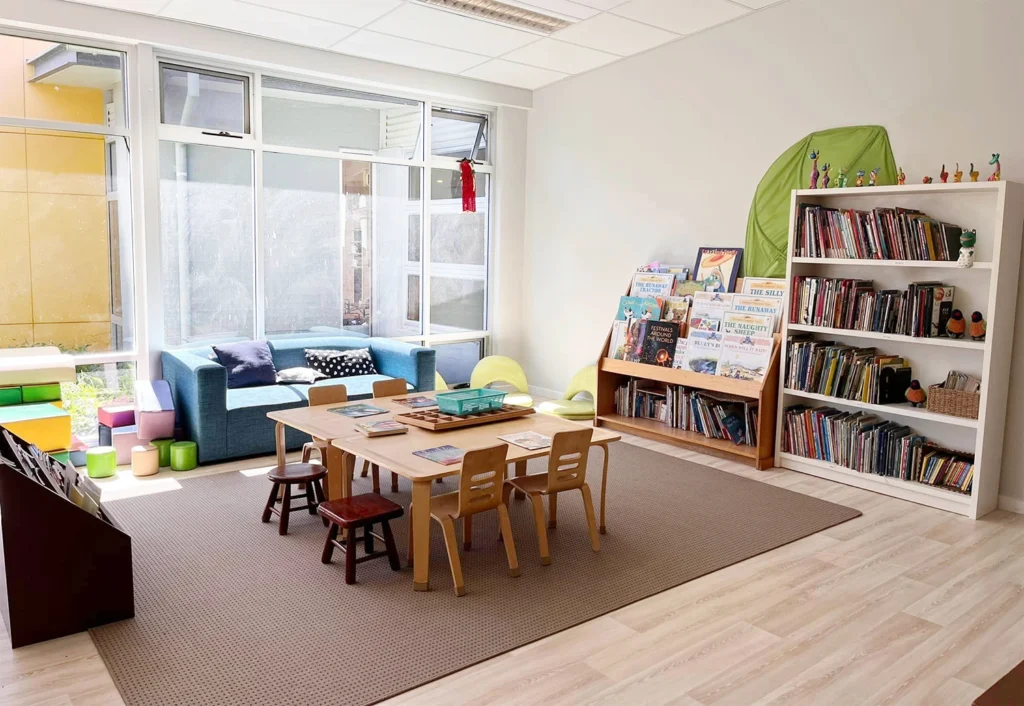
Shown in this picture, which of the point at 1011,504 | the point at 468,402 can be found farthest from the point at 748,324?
the point at 468,402

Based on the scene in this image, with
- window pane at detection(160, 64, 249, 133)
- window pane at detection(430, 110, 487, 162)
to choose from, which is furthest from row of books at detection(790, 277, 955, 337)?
window pane at detection(160, 64, 249, 133)

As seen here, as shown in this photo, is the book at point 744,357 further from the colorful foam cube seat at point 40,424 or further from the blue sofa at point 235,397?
the colorful foam cube seat at point 40,424

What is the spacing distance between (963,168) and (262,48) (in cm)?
525

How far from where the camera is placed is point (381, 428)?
13.7 feet

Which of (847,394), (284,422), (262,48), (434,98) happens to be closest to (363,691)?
(284,422)

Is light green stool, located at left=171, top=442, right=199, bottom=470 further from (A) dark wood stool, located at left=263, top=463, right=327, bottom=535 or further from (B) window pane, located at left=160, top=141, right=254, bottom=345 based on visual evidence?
(B) window pane, located at left=160, top=141, right=254, bottom=345

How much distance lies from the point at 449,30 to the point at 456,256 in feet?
8.43

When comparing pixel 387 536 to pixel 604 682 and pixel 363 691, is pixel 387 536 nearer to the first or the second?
pixel 363 691

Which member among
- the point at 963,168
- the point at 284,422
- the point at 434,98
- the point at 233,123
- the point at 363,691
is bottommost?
the point at 363,691

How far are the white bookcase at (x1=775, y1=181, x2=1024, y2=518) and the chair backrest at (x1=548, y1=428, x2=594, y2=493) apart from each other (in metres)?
2.21

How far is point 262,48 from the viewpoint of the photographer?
252 inches

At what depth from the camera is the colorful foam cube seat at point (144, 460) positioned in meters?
5.34

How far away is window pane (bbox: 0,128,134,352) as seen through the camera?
5660mm

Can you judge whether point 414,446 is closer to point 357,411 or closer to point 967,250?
point 357,411
